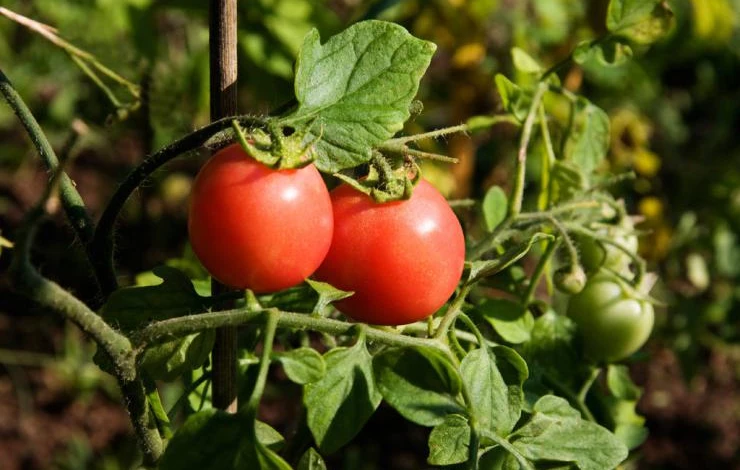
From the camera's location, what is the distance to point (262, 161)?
22.5 inches

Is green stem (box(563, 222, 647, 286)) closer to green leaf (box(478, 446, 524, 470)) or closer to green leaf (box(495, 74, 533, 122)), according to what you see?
green leaf (box(495, 74, 533, 122))

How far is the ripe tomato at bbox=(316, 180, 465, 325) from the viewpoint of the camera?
634 millimetres

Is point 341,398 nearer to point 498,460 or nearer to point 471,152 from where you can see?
point 498,460

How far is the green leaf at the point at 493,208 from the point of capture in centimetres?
94

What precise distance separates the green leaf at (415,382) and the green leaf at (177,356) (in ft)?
0.44

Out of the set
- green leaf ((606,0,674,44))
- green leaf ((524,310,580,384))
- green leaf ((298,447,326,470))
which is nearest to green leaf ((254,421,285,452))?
green leaf ((298,447,326,470))

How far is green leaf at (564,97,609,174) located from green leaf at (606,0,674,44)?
0.33 ft

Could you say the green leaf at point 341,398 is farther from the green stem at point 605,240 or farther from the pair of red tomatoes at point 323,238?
the green stem at point 605,240

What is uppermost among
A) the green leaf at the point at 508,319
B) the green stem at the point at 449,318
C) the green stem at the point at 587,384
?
the green stem at the point at 449,318

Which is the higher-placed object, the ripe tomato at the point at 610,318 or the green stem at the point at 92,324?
the green stem at the point at 92,324

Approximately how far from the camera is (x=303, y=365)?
0.57 meters

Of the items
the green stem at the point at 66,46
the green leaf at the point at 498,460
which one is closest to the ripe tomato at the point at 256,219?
the green leaf at the point at 498,460

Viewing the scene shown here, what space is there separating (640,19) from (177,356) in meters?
0.59

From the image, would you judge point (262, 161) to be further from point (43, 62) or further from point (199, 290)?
point (43, 62)
